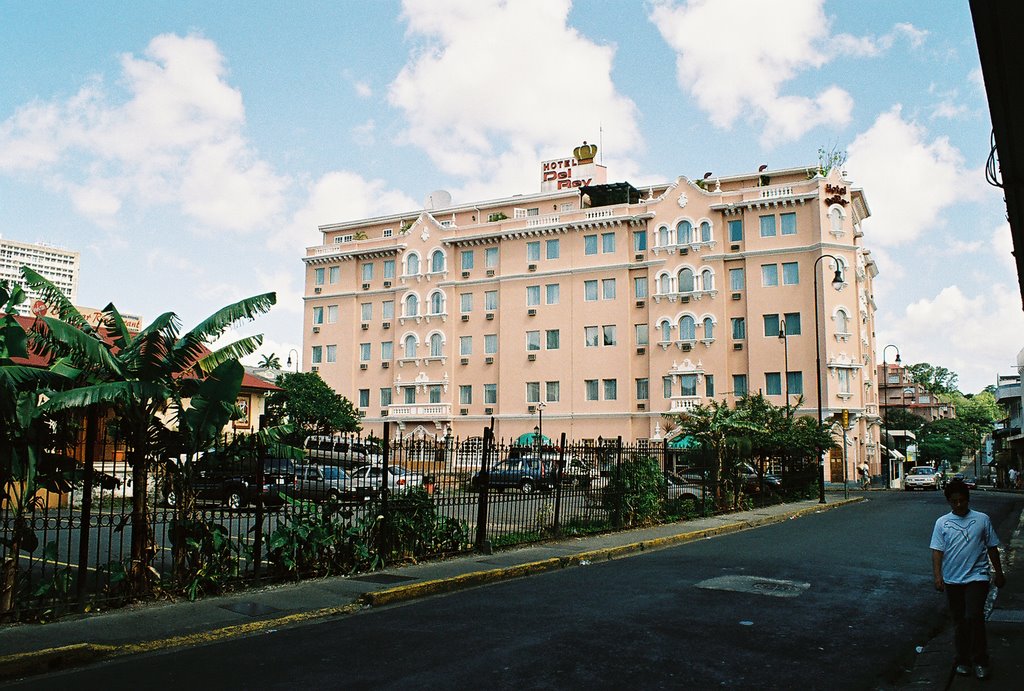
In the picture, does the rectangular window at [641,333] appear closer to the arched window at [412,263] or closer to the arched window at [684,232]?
the arched window at [684,232]

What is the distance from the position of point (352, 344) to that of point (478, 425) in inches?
556

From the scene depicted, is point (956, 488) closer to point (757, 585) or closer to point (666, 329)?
point (757, 585)

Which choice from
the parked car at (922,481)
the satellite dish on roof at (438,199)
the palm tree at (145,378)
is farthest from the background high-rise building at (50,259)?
the palm tree at (145,378)

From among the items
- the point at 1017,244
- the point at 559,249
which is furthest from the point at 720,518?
the point at 559,249

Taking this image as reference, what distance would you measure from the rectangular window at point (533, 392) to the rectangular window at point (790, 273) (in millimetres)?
19933

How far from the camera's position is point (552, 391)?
64.5 metres

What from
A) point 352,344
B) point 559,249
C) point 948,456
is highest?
point 559,249

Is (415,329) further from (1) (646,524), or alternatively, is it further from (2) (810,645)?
(2) (810,645)

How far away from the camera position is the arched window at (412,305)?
229 feet

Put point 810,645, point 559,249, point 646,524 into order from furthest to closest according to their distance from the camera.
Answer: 1. point 559,249
2. point 646,524
3. point 810,645

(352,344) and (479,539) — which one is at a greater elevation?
(352,344)

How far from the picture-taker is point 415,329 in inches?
2741

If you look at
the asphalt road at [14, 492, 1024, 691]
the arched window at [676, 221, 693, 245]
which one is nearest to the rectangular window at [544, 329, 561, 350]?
the arched window at [676, 221, 693, 245]

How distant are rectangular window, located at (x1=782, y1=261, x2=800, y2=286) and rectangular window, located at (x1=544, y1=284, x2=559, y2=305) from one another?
17111 mm
